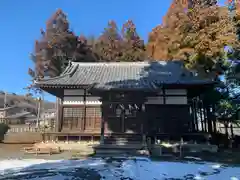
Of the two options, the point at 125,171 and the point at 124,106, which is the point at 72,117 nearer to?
the point at 124,106

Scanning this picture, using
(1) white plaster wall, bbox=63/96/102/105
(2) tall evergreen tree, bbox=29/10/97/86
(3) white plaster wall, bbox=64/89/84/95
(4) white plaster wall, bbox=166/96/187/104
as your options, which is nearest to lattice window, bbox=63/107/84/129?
(1) white plaster wall, bbox=63/96/102/105

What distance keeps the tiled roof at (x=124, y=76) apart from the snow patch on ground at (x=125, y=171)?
4970 mm

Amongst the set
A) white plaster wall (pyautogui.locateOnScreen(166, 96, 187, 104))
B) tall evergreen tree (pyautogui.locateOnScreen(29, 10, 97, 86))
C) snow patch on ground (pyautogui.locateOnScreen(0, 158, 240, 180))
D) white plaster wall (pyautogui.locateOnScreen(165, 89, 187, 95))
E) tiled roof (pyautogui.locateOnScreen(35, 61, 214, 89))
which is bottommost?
snow patch on ground (pyautogui.locateOnScreen(0, 158, 240, 180))

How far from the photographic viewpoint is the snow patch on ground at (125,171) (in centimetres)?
725

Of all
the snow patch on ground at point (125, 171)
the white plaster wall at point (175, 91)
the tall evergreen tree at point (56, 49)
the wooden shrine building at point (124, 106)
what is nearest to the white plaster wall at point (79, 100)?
the wooden shrine building at point (124, 106)

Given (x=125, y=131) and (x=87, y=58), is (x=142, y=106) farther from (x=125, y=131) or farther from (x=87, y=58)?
(x=87, y=58)

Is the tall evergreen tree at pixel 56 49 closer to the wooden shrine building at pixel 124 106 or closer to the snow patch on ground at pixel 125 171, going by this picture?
the wooden shrine building at pixel 124 106

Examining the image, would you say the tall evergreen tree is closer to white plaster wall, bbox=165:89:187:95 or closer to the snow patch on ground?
white plaster wall, bbox=165:89:187:95

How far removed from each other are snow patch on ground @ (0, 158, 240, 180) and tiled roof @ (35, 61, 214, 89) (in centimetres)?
497

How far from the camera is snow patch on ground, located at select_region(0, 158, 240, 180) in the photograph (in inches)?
285

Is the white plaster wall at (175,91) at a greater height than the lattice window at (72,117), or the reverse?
the white plaster wall at (175,91)

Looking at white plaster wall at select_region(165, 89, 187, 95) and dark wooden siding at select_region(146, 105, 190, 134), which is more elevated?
white plaster wall at select_region(165, 89, 187, 95)

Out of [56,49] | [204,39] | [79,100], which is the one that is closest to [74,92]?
[79,100]

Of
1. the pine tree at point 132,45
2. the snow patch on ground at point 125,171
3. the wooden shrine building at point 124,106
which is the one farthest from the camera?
the pine tree at point 132,45
